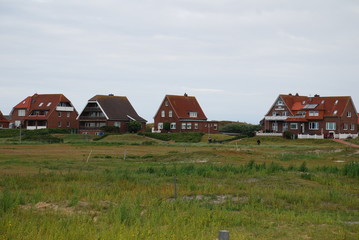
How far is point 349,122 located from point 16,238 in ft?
280

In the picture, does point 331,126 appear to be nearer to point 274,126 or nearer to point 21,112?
point 274,126

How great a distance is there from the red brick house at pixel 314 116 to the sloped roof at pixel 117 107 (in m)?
29.7

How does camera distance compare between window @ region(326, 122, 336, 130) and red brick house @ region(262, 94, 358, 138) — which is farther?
red brick house @ region(262, 94, 358, 138)

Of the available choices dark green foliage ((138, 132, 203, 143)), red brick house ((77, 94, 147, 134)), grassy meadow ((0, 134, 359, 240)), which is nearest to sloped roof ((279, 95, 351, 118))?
dark green foliage ((138, 132, 203, 143))

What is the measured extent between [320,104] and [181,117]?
27.4 metres

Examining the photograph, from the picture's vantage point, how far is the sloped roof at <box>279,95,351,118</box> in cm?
8906

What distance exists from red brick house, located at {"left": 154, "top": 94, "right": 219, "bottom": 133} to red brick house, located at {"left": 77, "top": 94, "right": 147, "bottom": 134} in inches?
278

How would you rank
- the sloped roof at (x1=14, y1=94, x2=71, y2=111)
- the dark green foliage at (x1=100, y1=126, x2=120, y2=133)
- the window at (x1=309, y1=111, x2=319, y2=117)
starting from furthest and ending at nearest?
the sloped roof at (x1=14, y1=94, x2=71, y2=111) → the dark green foliage at (x1=100, y1=126, x2=120, y2=133) → the window at (x1=309, y1=111, x2=319, y2=117)

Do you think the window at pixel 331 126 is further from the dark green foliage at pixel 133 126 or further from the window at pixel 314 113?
the dark green foliage at pixel 133 126

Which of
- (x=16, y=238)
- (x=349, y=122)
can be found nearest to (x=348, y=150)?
(x=349, y=122)

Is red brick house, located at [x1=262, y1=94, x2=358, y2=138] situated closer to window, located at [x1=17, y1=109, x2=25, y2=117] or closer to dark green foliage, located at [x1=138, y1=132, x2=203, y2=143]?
dark green foliage, located at [x1=138, y1=132, x2=203, y2=143]

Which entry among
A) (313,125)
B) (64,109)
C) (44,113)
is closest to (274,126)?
(313,125)

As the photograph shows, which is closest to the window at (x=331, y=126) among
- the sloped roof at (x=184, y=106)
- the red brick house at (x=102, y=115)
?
the sloped roof at (x=184, y=106)

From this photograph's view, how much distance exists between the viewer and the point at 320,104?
9144cm
